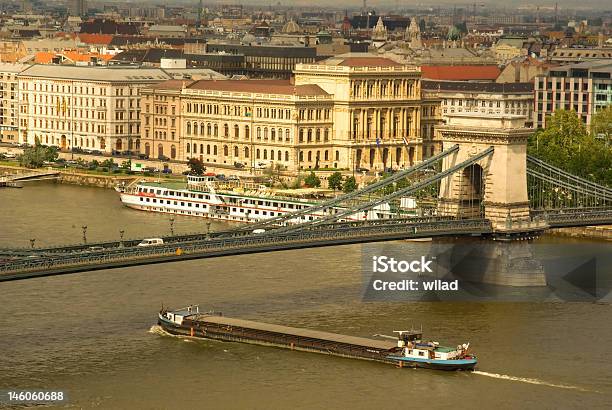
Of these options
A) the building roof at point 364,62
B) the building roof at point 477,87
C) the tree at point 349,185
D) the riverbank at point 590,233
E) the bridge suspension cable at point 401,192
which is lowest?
the tree at point 349,185

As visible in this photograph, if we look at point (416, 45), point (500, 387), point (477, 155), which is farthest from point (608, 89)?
point (416, 45)

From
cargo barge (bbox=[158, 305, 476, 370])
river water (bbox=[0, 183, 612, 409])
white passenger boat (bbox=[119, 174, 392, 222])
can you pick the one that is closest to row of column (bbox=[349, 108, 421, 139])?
white passenger boat (bbox=[119, 174, 392, 222])

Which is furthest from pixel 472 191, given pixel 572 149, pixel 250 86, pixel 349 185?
pixel 250 86

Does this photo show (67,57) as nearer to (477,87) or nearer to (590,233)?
(477,87)

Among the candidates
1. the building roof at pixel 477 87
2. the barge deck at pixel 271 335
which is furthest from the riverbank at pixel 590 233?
the building roof at pixel 477 87

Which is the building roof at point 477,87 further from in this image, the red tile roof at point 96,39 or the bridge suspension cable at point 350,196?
the red tile roof at point 96,39

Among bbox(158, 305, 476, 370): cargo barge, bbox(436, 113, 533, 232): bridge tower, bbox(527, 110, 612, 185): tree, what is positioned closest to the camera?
bbox(158, 305, 476, 370): cargo barge

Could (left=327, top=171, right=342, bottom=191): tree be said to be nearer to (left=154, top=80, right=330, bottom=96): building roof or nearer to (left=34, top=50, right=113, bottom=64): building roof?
(left=154, top=80, right=330, bottom=96): building roof
